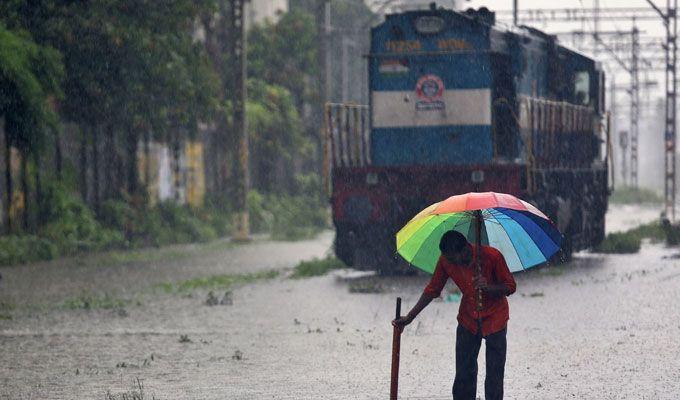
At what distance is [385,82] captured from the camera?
23562mm

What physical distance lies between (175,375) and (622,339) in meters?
4.64

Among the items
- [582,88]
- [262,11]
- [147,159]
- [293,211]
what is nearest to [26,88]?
[582,88]

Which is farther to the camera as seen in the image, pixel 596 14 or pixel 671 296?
pixel 596 14

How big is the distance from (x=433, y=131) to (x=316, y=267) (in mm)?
3015

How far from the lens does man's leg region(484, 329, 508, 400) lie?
9.07 m

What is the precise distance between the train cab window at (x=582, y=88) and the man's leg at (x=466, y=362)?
1897 cm

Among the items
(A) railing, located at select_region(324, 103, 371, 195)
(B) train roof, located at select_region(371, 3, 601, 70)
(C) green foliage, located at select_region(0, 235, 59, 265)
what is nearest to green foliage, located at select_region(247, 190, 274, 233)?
(C) green foliage, located at select_region(0, 235, 59, 265)

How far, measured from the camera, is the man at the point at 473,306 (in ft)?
29.4

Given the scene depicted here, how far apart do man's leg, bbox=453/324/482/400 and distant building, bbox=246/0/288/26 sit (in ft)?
135

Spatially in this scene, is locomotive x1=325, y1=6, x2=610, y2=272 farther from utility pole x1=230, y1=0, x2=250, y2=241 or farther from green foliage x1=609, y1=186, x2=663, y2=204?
green foliage x1=609, y1=186, x2=663, y2=204

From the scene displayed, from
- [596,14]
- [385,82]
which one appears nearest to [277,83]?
[596,14]

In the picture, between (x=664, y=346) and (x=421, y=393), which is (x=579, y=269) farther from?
(x=421, y=393)

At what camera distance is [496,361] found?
9.11 meters

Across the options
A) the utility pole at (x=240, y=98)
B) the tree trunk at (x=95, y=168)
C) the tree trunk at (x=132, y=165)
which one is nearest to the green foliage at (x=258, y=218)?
the tree trunk at (x=132, y=165)
